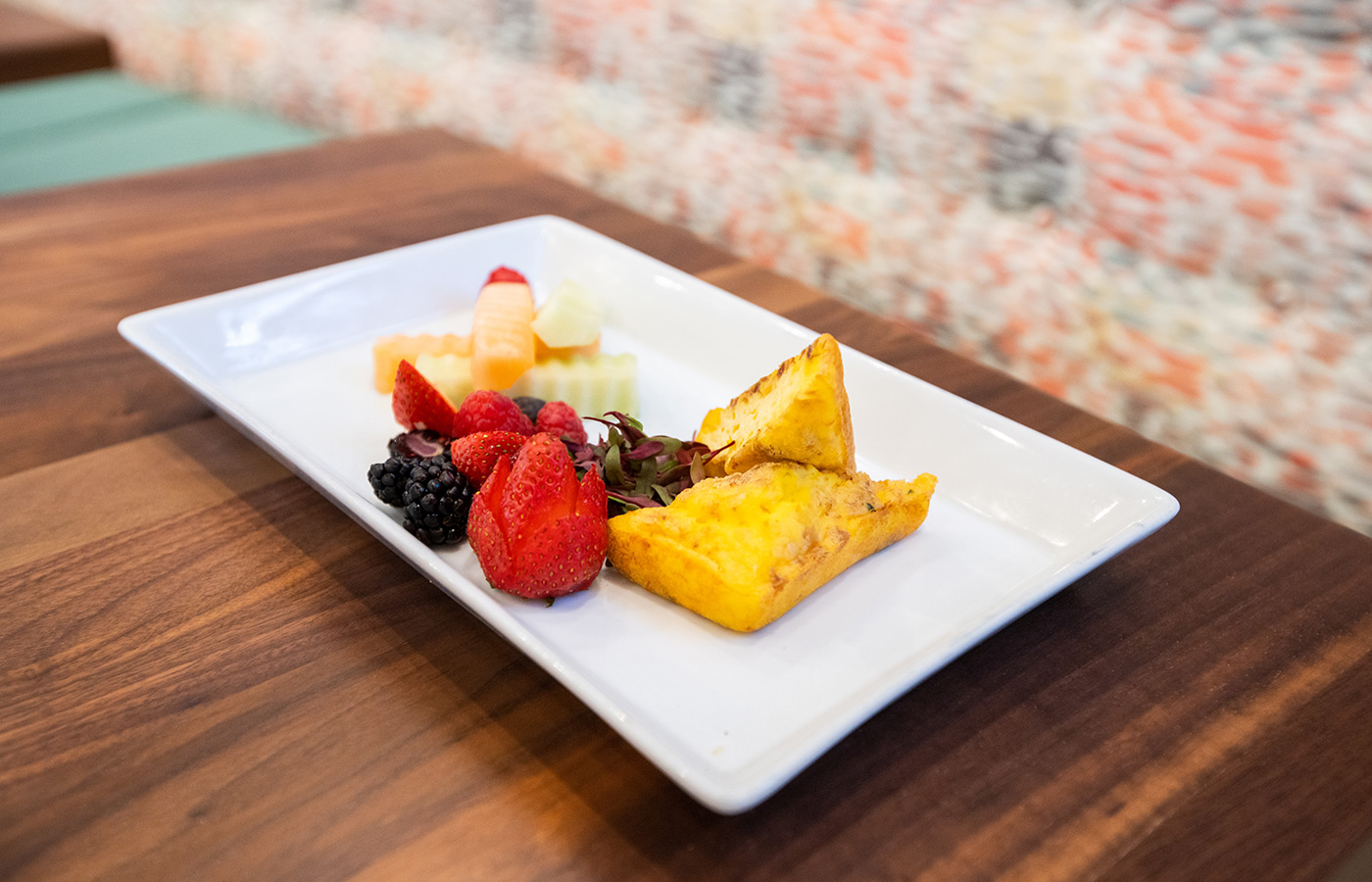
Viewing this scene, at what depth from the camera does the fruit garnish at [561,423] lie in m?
0.99

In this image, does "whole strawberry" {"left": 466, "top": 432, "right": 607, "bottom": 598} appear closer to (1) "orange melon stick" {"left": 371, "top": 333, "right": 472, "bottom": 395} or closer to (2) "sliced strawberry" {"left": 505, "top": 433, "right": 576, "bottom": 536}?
(2) "sliced strawberry" {"left": 505, "top": 433, "right": 576, "bottom": 536}

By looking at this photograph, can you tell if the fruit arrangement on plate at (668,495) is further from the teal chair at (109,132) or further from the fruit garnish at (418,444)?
the teal chair at (109,132)

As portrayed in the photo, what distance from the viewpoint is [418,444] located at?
0.98 metres

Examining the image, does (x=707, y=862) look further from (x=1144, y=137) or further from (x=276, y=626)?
(x=1144, y=137)

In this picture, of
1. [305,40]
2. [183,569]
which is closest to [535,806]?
[183,569]

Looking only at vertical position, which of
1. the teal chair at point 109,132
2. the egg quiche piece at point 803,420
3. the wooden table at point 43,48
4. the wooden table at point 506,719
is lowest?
the teal chair at point 109,132

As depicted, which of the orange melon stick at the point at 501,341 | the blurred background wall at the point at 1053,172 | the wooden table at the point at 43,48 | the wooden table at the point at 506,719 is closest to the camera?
the wooden table at the point at 506,719

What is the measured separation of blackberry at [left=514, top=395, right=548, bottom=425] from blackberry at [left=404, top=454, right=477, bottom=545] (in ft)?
0.61

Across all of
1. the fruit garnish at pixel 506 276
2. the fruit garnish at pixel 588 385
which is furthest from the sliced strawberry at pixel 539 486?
the fruit garnish at pixel 506 276

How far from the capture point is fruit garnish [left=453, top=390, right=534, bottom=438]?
3.18ft

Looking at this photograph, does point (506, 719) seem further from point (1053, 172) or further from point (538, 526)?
point (1053, 172)

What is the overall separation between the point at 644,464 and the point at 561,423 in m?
0.11

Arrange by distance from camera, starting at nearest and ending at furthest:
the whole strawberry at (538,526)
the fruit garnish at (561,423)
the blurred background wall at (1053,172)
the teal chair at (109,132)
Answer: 1. the whole strawberry at (538,526)
2. the fruit garnish at (561,423)
3. the blurred background wall at (1053,172)
4. the teal chair at (109,132)

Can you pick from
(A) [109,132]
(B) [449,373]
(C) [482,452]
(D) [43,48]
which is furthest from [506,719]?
(D) [43,48]
